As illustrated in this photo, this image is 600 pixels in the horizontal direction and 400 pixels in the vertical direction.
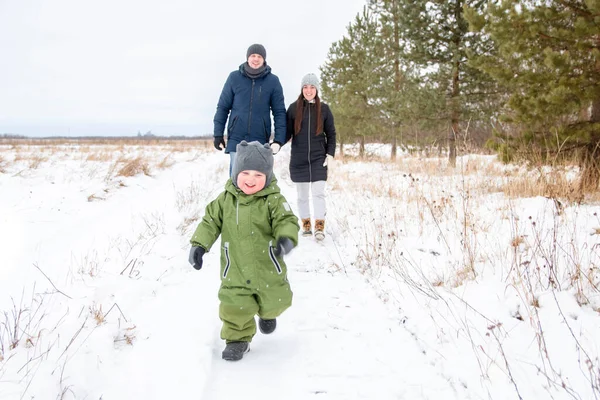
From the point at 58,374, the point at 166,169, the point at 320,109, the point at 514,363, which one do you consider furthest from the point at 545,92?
the point at 166,169

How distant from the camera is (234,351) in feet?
7.13

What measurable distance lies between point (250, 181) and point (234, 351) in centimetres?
111

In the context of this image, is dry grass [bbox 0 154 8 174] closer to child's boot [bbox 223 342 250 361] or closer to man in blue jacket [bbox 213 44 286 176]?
man in blue jacket [bbox 213 44 286 176]

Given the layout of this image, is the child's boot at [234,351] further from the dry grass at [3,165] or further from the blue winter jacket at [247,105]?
the dry grass at [3,165]

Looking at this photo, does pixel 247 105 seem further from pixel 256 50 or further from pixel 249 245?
pixel 249 245

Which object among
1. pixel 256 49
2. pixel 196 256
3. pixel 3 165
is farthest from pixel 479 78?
pixel 3 165

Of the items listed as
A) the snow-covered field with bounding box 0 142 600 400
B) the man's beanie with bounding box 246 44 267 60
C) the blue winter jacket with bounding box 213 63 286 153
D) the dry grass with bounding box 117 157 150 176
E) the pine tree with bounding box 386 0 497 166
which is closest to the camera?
the snow-covered field with bounding box 0 142 600 400

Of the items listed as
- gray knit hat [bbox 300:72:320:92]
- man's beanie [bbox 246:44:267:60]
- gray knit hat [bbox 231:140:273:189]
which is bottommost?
gray knit hat [bbox 231:140:273:189]

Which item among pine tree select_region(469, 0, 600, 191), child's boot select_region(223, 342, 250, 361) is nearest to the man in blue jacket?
child's boot select_region(223, 342, 250, 361)

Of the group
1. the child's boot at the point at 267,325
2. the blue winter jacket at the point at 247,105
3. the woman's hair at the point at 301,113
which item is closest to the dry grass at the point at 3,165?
the blue winter jacket at the point at 247,105

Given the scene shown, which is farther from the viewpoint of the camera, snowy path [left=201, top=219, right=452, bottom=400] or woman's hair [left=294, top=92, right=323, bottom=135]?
woman's hair [left=294, top=92, right=323, bottom=135]

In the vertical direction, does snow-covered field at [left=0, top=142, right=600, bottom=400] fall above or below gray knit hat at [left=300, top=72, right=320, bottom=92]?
below

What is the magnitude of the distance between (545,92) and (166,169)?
1176 centimetres

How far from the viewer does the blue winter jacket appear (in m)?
4.20
